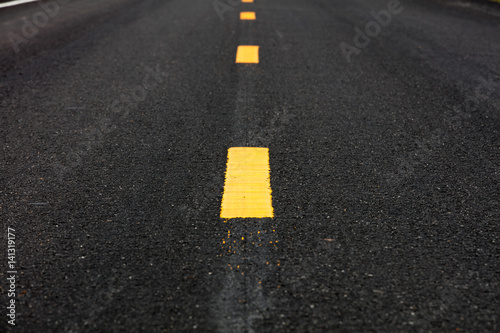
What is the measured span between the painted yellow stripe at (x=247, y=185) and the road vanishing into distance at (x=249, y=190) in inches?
0.5

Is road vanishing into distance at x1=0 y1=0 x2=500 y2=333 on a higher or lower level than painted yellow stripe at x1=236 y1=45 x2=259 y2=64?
higher

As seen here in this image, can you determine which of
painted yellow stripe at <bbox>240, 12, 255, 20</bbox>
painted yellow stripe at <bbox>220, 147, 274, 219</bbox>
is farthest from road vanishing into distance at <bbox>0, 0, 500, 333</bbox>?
painted yellow stripe at <bbox>240, 12, 255, 20</bbox>

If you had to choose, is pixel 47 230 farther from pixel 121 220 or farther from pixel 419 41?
pixel 419 41

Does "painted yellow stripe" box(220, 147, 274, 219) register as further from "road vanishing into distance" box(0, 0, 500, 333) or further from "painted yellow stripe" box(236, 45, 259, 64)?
"painted yellow stripe" box(236, 45, 259, 64)

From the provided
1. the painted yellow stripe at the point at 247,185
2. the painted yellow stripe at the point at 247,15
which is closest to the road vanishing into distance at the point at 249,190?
the painted yellow stripe at the point at 247,185

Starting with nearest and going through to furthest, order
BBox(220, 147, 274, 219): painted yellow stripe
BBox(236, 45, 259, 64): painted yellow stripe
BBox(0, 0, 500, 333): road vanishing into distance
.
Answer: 1. BBox(0, 0, 500, 333): road vanishing into distance
2. BBox(220, 147, 274, 219): painted yellow stripe
3. BBox(236, 45, 259, 64): painted yellow stripe

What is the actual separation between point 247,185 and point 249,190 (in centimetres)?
6

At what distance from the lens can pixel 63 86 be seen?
4410 millimetres

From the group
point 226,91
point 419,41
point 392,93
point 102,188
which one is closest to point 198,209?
point 102,188

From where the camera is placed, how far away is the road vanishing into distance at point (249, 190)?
182 cm

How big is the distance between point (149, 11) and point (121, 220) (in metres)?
7.05

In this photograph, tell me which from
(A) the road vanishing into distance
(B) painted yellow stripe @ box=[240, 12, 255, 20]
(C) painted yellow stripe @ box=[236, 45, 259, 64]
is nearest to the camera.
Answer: (A) the road vanishing into distance

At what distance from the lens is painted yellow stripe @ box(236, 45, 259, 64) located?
534 centimetres

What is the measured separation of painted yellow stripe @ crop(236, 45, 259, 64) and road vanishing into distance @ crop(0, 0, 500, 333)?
56mm
